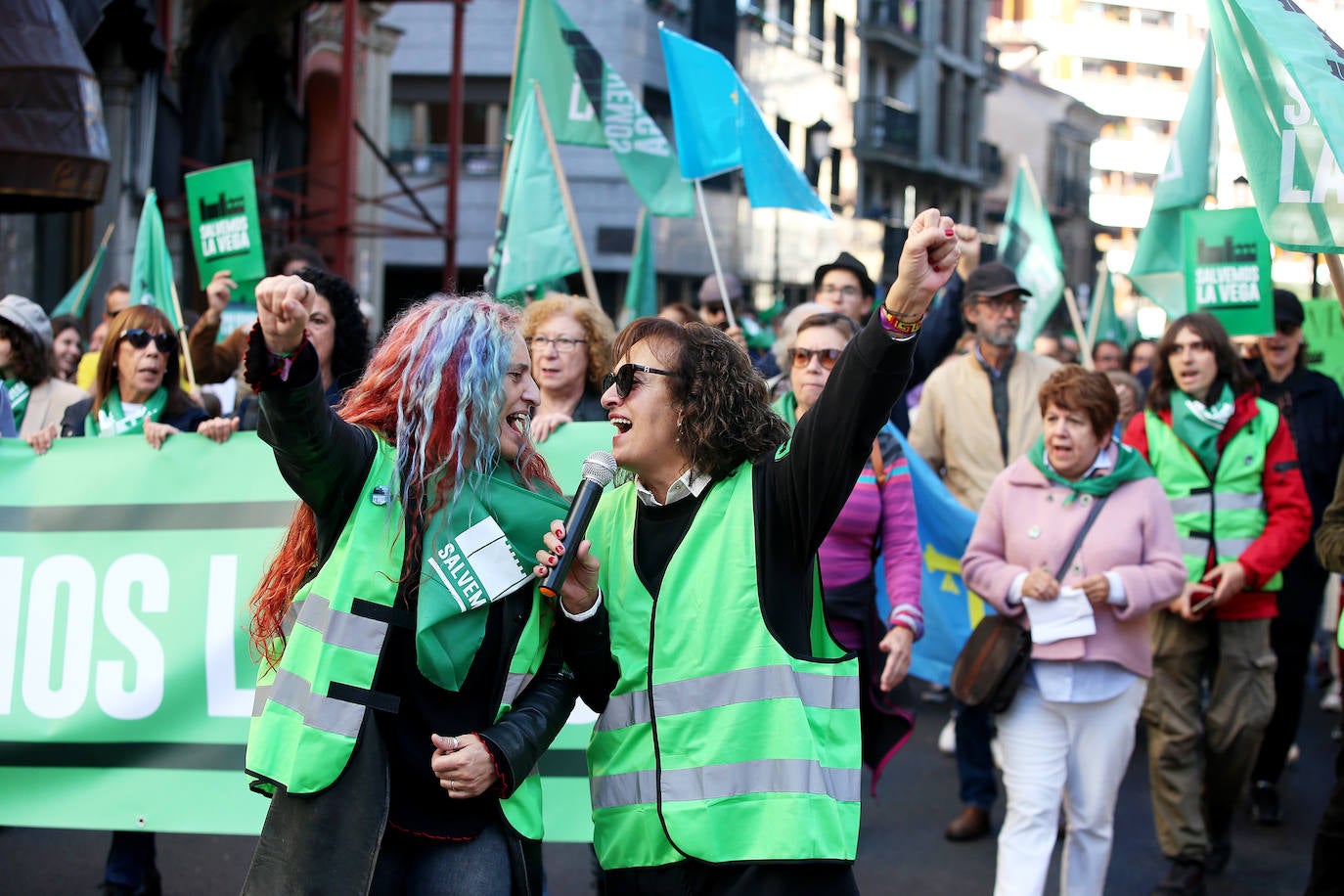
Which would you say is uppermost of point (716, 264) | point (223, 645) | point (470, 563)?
point (716, 264)

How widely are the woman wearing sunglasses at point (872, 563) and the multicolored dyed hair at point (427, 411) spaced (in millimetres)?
1986

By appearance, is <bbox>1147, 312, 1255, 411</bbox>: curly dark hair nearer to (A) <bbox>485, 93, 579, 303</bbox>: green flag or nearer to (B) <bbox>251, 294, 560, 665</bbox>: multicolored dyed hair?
(A) <bbox>485, 93, 579, 303</bbox>: green flag

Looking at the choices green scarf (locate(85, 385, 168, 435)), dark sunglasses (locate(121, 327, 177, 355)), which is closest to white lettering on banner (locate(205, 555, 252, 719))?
green scarf (locate(85, 385, 168, 435))

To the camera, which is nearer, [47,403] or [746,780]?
[746,780]

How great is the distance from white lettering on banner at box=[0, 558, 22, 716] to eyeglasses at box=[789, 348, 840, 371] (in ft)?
8.66

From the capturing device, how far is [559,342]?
552 centimetres

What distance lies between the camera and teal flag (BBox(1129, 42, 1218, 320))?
7887 millimetres

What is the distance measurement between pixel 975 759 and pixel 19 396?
444 centimetres

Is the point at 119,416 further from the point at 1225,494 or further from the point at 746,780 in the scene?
the point at 1225,494

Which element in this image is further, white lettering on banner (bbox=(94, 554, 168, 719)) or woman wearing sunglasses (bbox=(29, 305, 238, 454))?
woman wearing sunglasses (bbox=(29, 305, 238, 454))

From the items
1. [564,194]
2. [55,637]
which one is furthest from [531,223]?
[55,637]

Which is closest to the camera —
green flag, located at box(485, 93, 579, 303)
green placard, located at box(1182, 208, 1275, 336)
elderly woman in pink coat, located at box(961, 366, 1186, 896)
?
elderly woman in pink coat, located at box(961, 366, 1186, 896)

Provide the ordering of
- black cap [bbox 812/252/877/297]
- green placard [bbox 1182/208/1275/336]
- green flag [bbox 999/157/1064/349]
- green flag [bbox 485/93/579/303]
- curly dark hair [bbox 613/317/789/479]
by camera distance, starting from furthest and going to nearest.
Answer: green flag [bbox 999/157/1064/349]
green placard [bbox 1182/208/1275/336]
green flag [bbox 485/93/579/303]
black cap [bbox 812/252/877/297]
curly dark hair [bbox 613/317/789/479]

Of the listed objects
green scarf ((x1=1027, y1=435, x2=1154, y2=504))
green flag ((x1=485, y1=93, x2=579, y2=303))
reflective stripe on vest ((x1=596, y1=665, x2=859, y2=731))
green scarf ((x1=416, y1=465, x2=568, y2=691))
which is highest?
green flag ((x1=485, y1=93, x2=579, y2=303))
